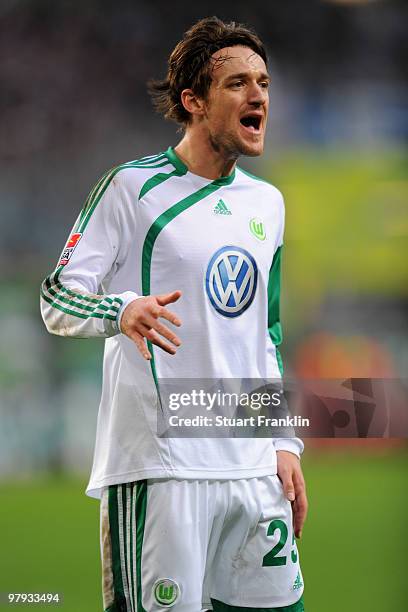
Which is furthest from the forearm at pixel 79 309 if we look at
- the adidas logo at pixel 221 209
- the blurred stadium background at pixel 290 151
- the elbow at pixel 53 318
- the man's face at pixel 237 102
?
the blurred stadium background at pixel 290 151

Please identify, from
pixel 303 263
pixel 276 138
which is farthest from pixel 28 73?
pixel 303 263

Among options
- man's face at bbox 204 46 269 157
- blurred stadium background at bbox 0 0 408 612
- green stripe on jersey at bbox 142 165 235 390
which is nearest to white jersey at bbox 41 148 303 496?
green stripe on jersey at bbox 142 165 235 390

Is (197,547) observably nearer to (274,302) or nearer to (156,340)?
(156,340)

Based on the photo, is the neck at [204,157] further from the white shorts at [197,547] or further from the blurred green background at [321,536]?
the blurred green background at [321,536]

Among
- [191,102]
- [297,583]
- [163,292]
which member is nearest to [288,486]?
[297,583]

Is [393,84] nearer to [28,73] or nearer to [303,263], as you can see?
[303,263]

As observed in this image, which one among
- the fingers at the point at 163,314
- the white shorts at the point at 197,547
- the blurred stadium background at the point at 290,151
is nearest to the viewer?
the fingers at the point at 163,314

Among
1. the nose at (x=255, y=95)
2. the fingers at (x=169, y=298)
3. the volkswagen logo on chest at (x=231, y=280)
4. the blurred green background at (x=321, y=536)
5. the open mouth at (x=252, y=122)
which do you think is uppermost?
the nose at (x=255, y=95)

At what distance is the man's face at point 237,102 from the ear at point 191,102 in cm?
2

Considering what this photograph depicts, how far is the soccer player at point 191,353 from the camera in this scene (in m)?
1.86

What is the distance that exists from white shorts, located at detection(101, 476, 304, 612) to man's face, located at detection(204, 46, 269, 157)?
66 centimetres

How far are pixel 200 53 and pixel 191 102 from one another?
10cm

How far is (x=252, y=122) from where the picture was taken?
2066 millimetres

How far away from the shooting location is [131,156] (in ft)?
25.0
